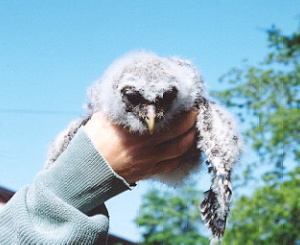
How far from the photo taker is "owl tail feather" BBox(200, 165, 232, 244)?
220cm

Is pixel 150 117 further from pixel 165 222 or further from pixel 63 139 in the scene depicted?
pixel 165 222

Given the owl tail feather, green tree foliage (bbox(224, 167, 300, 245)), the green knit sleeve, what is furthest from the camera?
green tree foliage (bbox(224, 167, 300, 245))

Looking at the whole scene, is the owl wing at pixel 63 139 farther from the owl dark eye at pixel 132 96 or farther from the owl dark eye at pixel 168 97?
the owl dark eye at pixel 168 97

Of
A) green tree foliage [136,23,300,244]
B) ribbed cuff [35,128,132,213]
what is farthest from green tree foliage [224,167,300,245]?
ribbed cuff [35,128,132,213]

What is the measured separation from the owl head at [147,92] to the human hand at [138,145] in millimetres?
51

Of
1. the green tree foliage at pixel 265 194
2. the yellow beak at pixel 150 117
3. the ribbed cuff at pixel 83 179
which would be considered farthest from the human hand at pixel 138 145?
the green tree foliage at pixel 265 194

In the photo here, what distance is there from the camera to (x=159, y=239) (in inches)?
410

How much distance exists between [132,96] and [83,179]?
0.59 m

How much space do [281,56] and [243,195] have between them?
12.3 feet

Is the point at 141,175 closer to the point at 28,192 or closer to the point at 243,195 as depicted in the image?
the point at 28,192

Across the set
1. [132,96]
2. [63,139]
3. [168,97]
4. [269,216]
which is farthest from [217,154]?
[269,216]

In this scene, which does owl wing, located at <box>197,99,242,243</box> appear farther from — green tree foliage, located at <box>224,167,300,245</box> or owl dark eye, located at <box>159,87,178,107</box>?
green tree foliage, located at <box>224,167,300,245</box>

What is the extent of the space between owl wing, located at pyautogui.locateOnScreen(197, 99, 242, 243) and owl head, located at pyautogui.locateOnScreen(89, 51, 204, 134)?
130 mm

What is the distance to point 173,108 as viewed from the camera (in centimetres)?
239
